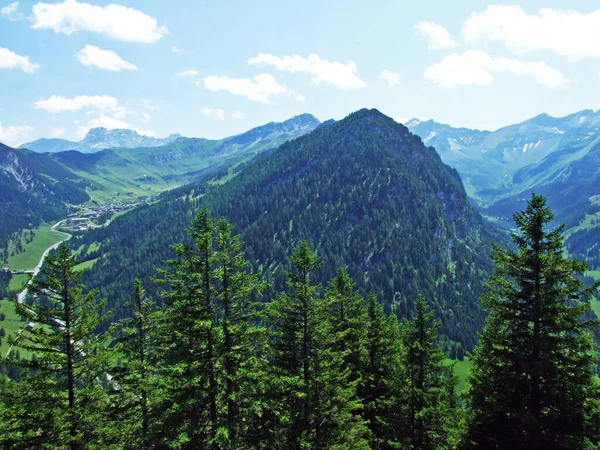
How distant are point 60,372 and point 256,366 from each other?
35.1 ft

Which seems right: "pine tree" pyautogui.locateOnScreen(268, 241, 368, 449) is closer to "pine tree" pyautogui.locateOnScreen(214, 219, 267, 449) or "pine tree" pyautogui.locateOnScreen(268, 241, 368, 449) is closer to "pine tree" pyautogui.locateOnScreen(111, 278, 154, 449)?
"pine tree" pyautogui.locateOnScreen(214, 219, 267, 449)

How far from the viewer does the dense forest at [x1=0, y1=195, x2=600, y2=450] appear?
19.2 metres

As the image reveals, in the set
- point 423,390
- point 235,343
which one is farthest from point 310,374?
point 423,390

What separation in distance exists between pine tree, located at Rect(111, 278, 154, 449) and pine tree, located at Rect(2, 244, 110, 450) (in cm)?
325

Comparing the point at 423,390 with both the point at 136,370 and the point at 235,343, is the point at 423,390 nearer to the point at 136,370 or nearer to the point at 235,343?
the point at 235,343

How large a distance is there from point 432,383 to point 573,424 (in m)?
11.2

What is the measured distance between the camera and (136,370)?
2720 centimetres

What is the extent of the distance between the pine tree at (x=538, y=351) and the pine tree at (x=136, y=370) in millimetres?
20658

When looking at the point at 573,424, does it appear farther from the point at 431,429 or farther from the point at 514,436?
the point at 431,429

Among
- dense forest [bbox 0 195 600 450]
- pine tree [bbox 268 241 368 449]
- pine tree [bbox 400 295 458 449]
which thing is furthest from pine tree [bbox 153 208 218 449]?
pine tree [bbox 400 295 458 449]

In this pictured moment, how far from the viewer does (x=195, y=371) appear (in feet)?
70.1

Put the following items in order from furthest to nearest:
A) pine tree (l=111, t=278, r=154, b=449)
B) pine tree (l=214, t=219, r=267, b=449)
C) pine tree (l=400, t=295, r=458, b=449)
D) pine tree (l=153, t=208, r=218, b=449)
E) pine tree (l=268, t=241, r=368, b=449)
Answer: pine tree (l=400, t=295, r=458, b=449) < pine tree (l=111, t=278, r=154, b=449) < pine tree (l=268, t=241, r=368, b=449) < pine tree (l=214, t=219, r=267, b=449) < pine tree (l=153, t=208, r=218, b=449)

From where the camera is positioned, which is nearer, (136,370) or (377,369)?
(136,370)

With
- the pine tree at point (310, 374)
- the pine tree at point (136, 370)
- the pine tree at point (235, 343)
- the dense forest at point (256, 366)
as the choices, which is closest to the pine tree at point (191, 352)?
the dense forest at point (256, 366)
